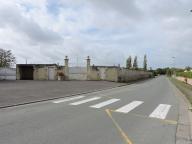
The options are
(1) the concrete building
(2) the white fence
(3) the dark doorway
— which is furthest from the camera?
(3) the dark doorway

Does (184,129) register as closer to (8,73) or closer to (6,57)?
(8,73)

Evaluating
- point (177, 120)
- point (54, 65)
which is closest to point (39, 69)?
point (54, 65)

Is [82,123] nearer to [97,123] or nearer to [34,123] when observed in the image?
[97,123]

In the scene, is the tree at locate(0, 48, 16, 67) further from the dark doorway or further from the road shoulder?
the road shoulder

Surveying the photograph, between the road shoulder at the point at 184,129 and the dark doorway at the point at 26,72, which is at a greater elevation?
the dark doorway at the point at 26,72

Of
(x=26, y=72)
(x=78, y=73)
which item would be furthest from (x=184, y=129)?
(x=26, y=72)

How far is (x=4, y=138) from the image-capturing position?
820 cm

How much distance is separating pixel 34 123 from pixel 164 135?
4178 millimetres

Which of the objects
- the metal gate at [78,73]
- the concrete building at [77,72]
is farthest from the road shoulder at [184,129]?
the metal gate at [78,73]

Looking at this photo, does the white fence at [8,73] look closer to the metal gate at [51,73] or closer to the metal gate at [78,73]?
the metal gate at [51,73]

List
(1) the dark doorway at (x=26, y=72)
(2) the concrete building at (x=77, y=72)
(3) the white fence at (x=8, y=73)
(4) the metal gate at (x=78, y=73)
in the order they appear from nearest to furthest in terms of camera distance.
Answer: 1. (2) the concrete building at (x=77, y=72)
2. (4) the metal gate at (x=78, y=73)
3. (3) the white fence at (x=8, y=73)
4. (1) the dark doorway at (x=26, y=72)

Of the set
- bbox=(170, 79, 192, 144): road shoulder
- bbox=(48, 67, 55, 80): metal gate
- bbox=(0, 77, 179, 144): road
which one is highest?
bbox=(48, 67, 55, 80): metal gate

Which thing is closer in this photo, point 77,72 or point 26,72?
point 77,72

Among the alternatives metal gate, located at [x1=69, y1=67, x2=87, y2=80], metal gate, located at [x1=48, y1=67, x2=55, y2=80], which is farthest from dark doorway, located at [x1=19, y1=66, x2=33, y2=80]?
metal gate, located at [x1=69, y1=67, x2=87, y2=80]
